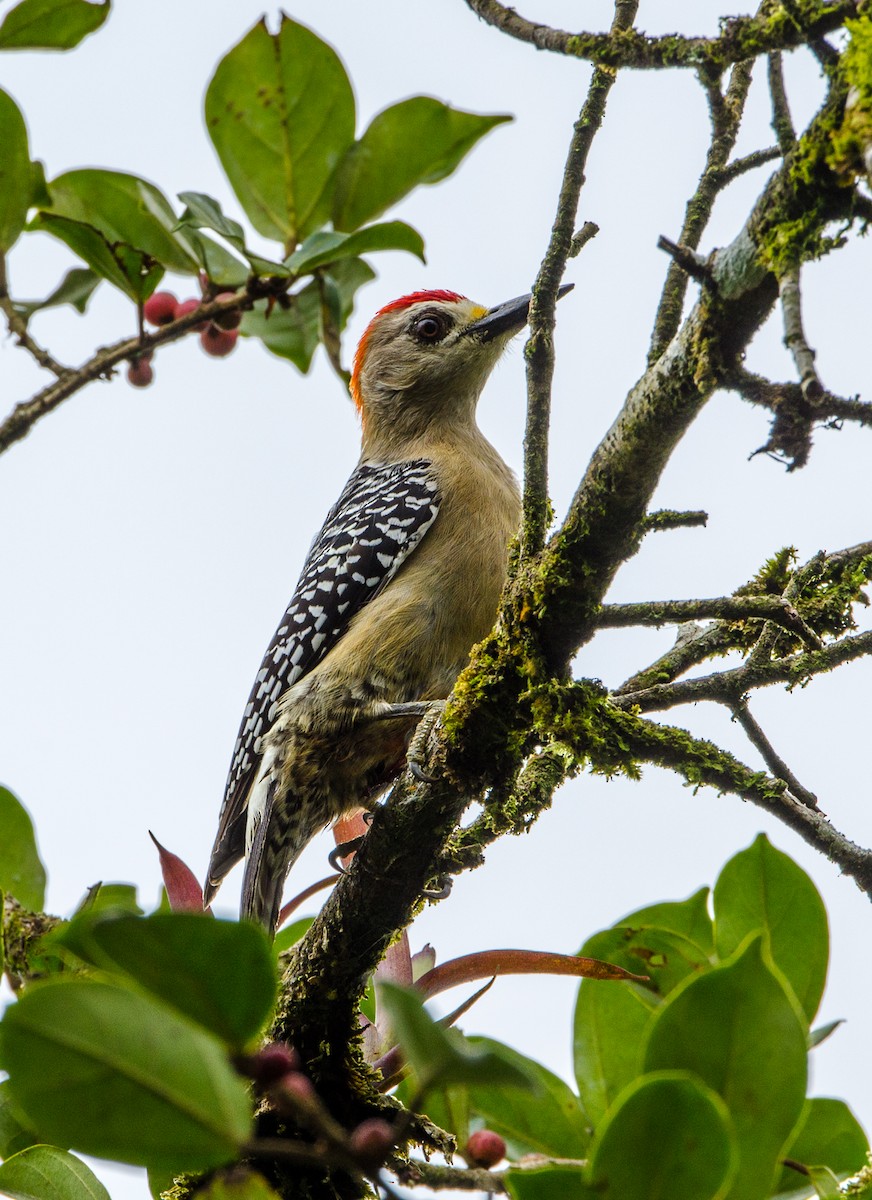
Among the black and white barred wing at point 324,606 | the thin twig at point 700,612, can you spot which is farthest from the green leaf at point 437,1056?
the black and white barred wing at point 324,606

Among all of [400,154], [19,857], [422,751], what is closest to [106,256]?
[400,154]

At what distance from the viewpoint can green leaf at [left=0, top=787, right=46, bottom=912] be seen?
8.04ft

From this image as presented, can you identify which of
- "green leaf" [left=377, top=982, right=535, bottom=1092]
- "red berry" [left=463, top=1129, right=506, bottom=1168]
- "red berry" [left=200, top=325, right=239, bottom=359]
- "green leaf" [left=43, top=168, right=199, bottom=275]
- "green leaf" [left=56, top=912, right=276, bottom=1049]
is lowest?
"red berry" [left=463, top=1129, right=506, bottom=1168]

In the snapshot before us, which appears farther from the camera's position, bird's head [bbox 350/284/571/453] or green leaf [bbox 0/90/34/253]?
bird's head [bbox 350/284/571/453]

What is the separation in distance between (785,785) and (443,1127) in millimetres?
1187

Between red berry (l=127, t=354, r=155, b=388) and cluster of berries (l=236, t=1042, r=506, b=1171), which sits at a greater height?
red berry (l=127, t=354, r=155, b=388)

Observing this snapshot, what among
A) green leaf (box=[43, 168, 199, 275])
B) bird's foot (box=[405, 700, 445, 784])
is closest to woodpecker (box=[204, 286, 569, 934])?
bird's foot (box=[405, 700, 445, 784])

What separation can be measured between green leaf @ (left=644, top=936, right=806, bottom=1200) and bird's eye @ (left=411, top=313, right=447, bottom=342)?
18.0 feet

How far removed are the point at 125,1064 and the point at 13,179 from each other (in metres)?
1.58

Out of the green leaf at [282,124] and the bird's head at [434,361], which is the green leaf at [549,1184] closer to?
the green leaf at [282,124]

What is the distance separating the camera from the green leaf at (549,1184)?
1.44m

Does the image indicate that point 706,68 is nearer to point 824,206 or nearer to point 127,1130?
point 824,206

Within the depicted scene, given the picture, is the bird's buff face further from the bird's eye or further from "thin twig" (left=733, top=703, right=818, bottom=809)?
"thin twig" (left=733, top=703, right=818, bottom=809)

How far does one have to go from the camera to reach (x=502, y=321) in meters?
6.09
